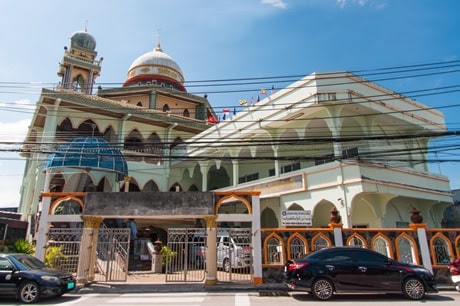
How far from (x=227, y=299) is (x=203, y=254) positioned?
5.64 metres

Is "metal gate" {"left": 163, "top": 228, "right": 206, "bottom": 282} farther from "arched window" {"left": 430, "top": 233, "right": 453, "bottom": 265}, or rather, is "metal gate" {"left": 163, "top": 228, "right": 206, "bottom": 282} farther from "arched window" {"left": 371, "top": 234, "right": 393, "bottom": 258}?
"arched window" {"left": 430, "top": 233, "right": 453, "bottom": 265}

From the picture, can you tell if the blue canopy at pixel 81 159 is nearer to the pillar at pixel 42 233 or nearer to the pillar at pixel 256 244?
the pillar at pixel 42 233

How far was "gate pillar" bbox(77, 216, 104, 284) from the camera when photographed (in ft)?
36.6

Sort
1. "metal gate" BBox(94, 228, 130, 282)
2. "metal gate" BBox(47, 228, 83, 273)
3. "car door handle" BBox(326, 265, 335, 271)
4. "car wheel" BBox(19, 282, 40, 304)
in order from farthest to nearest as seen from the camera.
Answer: "metal gate" BBox(94, 228, 130, 282) → "metal gate" BBox(47, 228, 83, 273) → "car door handle" BBox(326, 265, 335, 271) → "car wheel" BBox(19, 282, 40, 304)

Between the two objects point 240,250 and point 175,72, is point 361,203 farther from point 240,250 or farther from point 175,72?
point 175,72

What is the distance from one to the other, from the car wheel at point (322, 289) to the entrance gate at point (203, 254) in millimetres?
3260

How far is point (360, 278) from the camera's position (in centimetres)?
849

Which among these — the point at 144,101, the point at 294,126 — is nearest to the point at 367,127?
the point at 294,126

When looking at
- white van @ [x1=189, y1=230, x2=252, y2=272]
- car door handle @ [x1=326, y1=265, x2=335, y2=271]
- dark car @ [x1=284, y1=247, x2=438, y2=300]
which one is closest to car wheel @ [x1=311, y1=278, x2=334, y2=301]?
dark car @ [x1=284, y1=247, x2=438, y2=300]

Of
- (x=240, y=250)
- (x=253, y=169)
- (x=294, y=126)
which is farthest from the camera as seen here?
(x=253, y=169)

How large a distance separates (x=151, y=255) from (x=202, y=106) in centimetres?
1954

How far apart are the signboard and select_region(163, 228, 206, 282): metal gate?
3134mm

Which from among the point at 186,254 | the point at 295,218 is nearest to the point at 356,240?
the point at 295,218

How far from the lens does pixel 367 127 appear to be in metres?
Answer: 17.3
